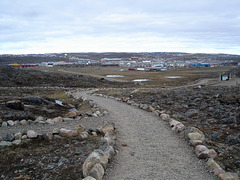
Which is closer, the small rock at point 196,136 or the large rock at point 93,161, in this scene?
the large rock at point 93,161

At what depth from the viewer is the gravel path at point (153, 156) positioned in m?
6.60

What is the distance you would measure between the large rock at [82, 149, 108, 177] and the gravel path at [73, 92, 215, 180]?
384 millimetres

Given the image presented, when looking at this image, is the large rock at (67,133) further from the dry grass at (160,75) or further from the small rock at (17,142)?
the dry grass at (160,75)

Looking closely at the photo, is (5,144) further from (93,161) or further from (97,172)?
(97,172)

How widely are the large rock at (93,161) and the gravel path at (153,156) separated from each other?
1.26 feet

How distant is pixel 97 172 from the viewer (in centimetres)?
610

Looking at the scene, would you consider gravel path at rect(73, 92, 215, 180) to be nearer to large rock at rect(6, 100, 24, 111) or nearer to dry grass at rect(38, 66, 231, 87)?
large rock at rect(6, 100, 24, 111)

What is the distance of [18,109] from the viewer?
14.7 metres

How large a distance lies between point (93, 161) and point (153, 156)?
2503 mm

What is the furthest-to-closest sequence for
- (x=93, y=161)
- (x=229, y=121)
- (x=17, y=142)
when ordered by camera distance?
(x=229, y=121), (x=17, y=142), (x=93, y=161)

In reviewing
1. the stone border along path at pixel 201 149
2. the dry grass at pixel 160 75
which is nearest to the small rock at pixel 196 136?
the stone border along path at pixel 201 149

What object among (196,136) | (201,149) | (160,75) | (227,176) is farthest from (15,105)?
(160,75)

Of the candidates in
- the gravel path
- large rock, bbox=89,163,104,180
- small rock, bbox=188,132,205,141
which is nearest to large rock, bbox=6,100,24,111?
the gravel path

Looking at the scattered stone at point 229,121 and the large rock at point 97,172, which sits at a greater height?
the large rock at point 97,172
